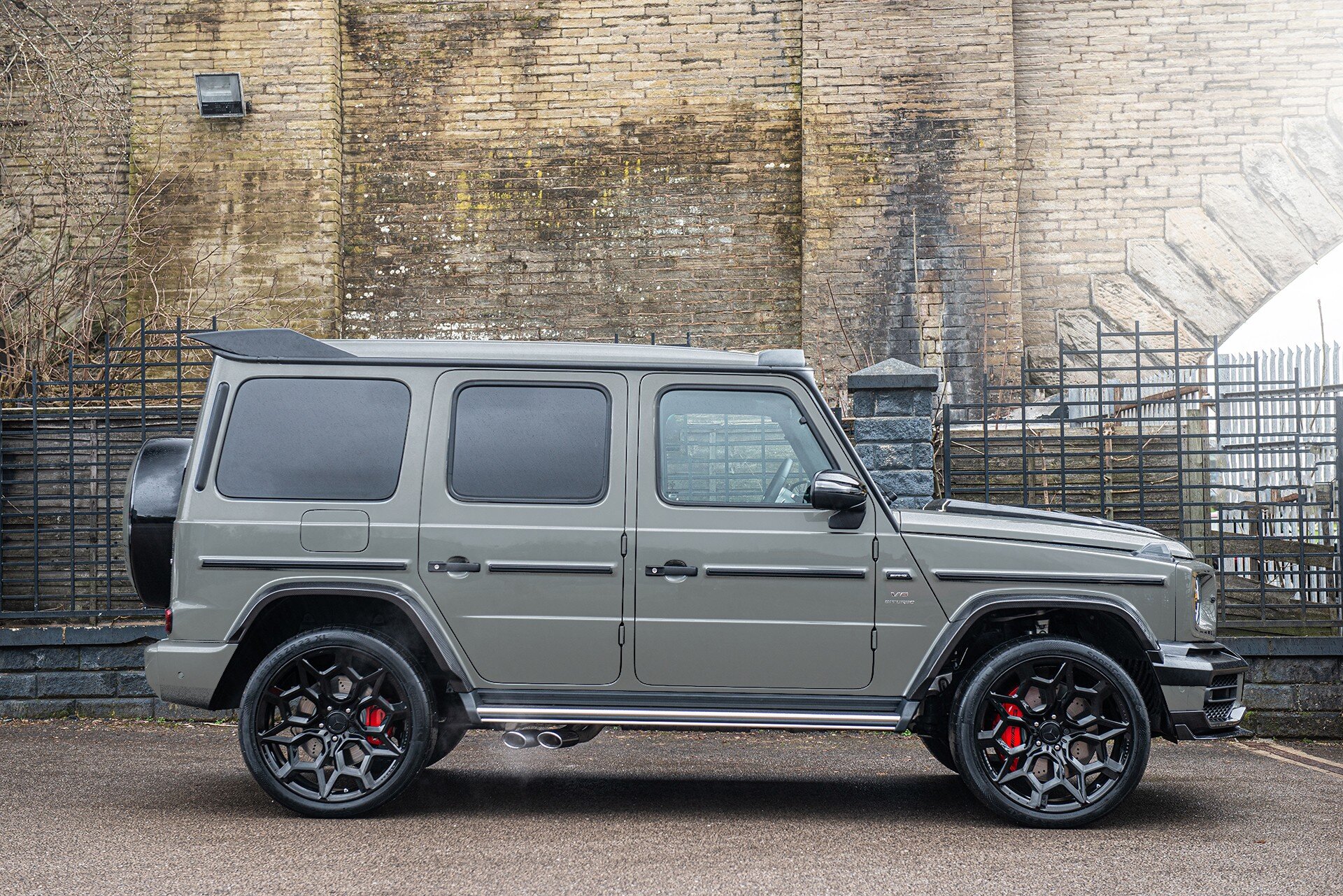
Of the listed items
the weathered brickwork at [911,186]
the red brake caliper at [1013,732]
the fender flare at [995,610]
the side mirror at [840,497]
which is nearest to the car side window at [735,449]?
the side mirror at [840,497]

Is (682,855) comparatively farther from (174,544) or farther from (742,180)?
(742,180)

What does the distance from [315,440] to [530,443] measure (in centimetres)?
91

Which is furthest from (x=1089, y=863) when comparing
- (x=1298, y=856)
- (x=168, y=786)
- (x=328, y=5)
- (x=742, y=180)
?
(x=328, y=5)

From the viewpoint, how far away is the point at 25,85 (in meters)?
12.6

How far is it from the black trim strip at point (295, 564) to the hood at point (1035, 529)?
2.13 meters

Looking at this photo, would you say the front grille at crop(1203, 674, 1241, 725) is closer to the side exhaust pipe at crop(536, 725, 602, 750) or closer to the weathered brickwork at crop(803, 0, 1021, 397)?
the side exhaust pipe at crop(536, 725, 602, 750)

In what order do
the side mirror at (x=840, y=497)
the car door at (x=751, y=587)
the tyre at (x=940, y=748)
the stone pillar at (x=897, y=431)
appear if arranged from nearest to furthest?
the side mirror at (x=840, y=497) → the car door at (x=751, y=587) → the tyre at (x=940, y=748) → the stone pillar at (x=897, y=431)

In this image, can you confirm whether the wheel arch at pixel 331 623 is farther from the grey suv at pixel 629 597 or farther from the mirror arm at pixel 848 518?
the mirror arm at pixel 848 518

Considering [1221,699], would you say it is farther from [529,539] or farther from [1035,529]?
[529,539]

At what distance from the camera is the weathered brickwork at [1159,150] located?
40.0 ft

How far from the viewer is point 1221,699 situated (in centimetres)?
517

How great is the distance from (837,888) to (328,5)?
10897 mm

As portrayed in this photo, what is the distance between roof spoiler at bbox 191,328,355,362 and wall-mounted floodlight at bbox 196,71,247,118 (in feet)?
25.5

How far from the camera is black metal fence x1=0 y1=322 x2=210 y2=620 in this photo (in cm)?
814
